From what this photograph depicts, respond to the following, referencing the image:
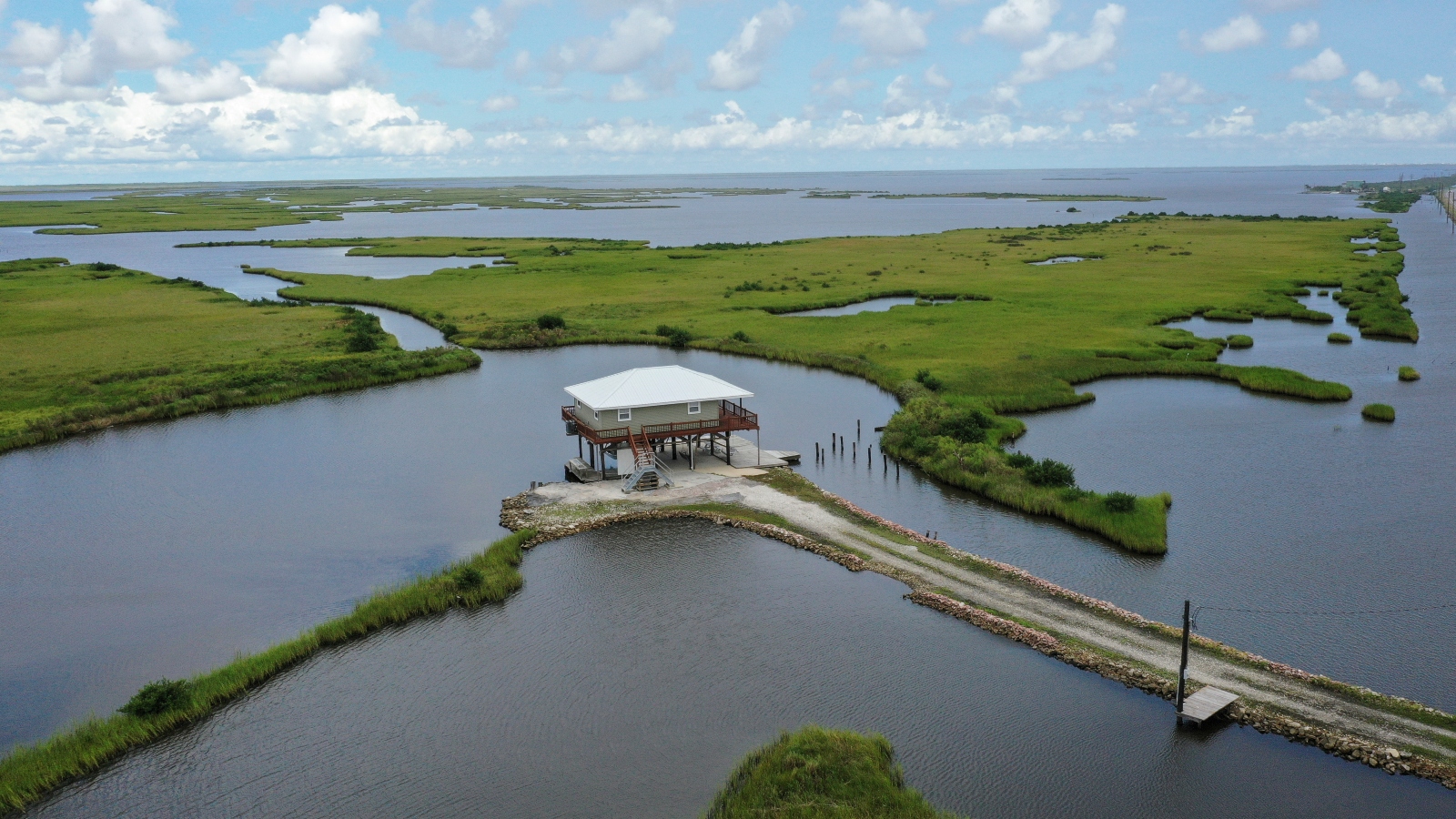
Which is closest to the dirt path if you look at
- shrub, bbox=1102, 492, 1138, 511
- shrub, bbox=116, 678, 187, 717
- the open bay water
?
the open bay water

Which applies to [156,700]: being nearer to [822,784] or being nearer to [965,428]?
[822,784]

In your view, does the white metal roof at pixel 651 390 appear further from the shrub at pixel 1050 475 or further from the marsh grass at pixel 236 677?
the shrub at pixel 1050 475

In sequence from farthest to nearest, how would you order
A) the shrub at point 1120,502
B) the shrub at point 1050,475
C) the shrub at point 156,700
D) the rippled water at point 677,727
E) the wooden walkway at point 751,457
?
the wooden walkway at point 751,457, the shrub at point 1050,475, the shrub at point 1120,502, the shrub at point 156,700, the rippled water at point 677,727

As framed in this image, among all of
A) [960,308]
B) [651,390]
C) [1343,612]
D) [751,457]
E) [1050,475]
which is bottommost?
[1343,612]

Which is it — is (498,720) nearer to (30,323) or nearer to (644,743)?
(644,743)

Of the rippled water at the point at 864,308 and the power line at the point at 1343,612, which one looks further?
the rippled water at the point at 864,308

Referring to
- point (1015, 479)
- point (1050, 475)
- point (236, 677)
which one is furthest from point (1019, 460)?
point (236, 677)

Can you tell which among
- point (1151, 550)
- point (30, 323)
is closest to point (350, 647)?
point (1151, 550)

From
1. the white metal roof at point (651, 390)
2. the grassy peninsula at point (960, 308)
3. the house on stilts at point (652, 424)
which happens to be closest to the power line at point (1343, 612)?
the grassy peninsula at point (960, 308)
